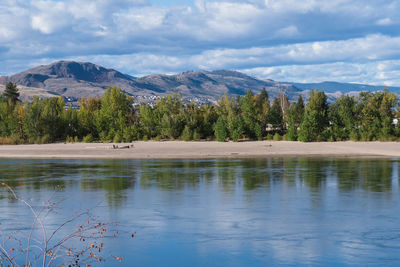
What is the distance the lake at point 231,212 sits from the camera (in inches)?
437

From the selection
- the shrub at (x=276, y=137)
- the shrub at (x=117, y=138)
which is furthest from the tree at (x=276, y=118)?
the shrub at (x=117, y=138)

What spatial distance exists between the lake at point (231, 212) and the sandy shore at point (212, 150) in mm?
11524

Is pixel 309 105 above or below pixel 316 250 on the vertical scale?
above

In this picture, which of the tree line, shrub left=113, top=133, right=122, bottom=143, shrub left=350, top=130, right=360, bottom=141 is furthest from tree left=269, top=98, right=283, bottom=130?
shrub left=113, top=133, right=122, bottom=143

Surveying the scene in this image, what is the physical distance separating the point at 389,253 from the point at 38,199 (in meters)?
12.5

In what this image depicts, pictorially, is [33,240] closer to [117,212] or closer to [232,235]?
[117,212]

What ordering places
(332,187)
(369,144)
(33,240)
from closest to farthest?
(33,240) → (332,187) → (369,144)

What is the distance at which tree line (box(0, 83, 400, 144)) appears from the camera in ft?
153

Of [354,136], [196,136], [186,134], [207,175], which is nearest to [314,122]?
[354,136]

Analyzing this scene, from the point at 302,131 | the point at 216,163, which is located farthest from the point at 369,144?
the point at 216,163

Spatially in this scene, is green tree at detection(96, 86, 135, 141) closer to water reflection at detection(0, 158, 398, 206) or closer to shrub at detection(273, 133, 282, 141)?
shrub at detection(273, 133, 282, 141)

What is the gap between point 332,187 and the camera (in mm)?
20672

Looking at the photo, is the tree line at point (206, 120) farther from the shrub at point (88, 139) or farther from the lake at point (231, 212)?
the lake at point (231, 212)

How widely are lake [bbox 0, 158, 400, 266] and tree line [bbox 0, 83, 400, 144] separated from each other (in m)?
19.1
